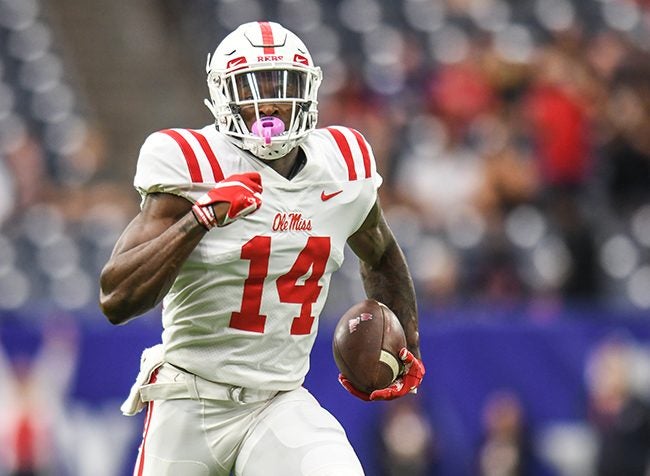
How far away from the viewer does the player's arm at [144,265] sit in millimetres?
3668

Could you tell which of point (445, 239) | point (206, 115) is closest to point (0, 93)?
point (206, 115)

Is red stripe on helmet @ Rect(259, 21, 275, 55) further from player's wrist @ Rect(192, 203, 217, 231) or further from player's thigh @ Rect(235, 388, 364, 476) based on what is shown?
player's thigh @ Rect(235, 388, 364, 476)

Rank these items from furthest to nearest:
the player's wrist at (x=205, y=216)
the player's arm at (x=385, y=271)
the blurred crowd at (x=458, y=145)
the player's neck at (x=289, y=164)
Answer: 1. the blurred crowd at (x=458, y=145)
2. the player's arm at (x=385, y=271)
3. the player's neck at (x=289, y=164)
4. the player's wrist at (x=205, y=216)

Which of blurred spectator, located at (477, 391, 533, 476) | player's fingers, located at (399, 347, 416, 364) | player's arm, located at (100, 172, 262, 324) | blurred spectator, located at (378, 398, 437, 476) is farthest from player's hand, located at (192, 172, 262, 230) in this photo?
blurred spectator, located at (477, 391, 533, 476)

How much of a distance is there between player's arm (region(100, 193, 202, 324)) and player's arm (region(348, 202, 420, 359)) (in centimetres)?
89

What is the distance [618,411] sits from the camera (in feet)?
23.3

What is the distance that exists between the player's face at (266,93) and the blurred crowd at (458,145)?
403cm

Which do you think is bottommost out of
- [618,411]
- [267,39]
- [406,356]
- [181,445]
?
[618,411]

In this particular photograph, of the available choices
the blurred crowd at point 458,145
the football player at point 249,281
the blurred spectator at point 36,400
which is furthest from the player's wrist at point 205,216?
the blurred crowd at point 458,145

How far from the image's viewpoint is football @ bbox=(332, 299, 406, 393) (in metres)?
4.14

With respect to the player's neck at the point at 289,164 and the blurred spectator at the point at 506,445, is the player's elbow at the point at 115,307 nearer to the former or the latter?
the player's neck at the point at 289,164

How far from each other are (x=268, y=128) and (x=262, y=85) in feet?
0.48

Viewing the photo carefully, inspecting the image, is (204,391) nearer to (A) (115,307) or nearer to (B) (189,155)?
(A) (115,307)

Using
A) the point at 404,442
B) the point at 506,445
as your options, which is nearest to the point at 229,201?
the point at 404,442
